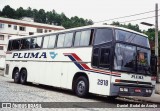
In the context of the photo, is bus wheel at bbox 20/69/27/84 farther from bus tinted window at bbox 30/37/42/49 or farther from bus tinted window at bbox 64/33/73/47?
bus tinted window at bbox 64/33/73/47

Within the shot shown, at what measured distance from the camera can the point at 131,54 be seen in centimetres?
1306

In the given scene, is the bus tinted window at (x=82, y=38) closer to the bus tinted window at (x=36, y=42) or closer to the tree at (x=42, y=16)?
the bus tinted window at (x=36, y=42)

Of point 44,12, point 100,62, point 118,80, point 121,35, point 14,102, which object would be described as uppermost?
point 44,12

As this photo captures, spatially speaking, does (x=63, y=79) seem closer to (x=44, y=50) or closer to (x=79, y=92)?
(x=79, y=92)

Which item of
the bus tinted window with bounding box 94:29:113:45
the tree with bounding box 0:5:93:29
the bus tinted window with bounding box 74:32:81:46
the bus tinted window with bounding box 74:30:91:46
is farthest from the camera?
the tree with bounding box 0:5:93:29

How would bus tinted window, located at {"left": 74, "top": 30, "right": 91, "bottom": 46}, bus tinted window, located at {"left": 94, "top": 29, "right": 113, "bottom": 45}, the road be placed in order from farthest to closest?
bus tinted window, located at {"left": 74, "top": 30, "right": 91, "bottom": 46}
bus tinted window, located at {"left": 94, "top": 29, "right": 113, "bottom": 45}
the road

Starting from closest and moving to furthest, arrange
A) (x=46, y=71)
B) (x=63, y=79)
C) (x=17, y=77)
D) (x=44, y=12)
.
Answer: (x=63, y=79) < (x=46, y=71) < (x=17, y=77) < (x=44, y=12)

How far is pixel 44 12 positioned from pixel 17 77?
101 m

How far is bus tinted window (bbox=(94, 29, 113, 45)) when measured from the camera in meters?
13.0

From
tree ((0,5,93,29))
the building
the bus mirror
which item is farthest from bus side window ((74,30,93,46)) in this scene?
tree ((0,5,93,29))

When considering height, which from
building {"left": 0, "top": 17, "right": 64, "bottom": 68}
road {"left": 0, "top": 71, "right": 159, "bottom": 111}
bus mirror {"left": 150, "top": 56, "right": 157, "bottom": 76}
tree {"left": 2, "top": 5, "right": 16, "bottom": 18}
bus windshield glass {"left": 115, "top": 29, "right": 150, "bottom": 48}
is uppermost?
tree {"left": 2, "top": 5, "right": 16, "bottom": 18}

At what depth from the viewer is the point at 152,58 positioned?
14.0m

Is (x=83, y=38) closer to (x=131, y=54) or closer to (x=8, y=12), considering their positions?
(x=131, y=54)

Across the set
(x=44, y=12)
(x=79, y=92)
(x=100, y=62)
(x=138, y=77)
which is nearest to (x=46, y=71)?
(x=79, y=92)
